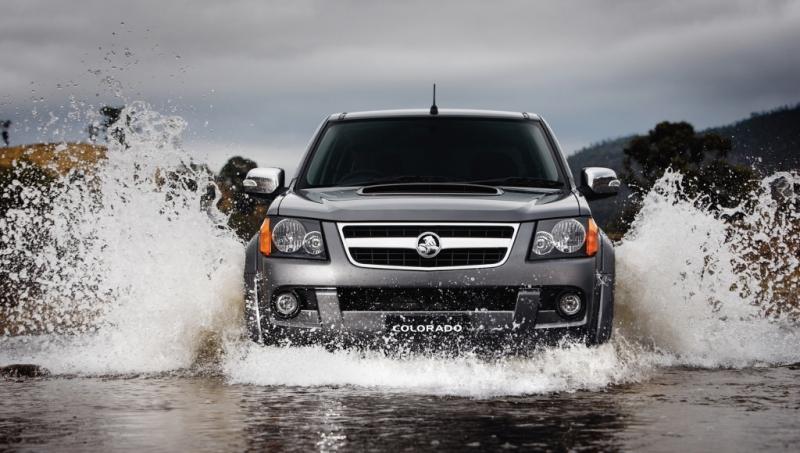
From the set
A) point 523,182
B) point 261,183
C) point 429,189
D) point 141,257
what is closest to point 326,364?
point 429,189

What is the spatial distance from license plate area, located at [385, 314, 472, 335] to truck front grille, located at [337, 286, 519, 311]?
0.05 metres

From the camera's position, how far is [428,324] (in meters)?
7.28

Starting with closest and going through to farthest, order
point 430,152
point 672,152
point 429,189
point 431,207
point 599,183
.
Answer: point 431,207 → point 429,189 → point 599,183 → point 430,152 → point 672,152

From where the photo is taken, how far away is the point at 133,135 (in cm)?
1145

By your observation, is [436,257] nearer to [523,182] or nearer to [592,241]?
[592,241]

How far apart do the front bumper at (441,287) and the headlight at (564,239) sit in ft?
0.18

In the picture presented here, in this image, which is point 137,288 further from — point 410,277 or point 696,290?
point 696,290

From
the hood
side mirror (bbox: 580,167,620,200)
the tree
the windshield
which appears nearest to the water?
the hood

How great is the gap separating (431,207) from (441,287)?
1.54 ft

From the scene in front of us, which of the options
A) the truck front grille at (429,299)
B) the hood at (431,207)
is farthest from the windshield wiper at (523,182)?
the truck front grille at (429,299)

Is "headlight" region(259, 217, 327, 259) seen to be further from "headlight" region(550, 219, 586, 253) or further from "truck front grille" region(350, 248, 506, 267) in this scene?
"headlight" region(550, 219, 586, 253)

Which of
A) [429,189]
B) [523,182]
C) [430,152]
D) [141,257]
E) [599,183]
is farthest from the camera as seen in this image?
[141,257]

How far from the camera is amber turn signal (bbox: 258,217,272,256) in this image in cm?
761

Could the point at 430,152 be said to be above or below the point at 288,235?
above
